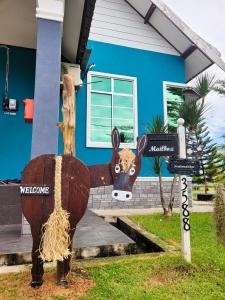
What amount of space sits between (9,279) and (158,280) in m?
1.36

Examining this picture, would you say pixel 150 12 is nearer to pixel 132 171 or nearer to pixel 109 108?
pixel 109 108

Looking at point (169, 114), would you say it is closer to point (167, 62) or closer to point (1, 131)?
point (167, 62)

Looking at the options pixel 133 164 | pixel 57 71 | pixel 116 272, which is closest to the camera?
pixel 133 164

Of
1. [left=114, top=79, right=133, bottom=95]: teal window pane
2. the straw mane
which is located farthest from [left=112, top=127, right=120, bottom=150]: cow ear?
[left=114, top=79, right=133, bottom=95]: teal window pane

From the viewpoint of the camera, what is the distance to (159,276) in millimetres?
2549

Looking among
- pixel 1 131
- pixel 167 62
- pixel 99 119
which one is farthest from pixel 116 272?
pixel 167 62

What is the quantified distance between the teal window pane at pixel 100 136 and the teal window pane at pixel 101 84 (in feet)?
3.67

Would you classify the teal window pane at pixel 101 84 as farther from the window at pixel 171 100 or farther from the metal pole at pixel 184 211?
the metal pole at pixel 184 211

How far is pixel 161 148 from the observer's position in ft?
9.25

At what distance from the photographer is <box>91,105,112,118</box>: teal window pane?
687cm

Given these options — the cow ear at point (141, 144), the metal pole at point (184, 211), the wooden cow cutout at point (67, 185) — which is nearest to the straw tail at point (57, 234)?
the wooden cow cutout at point (67, 185)

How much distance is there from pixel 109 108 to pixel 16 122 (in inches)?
94.8

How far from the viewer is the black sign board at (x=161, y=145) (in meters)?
2.79

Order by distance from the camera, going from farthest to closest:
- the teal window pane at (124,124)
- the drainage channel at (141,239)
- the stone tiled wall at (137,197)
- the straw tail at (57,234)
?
the teal window pane at (124,124)
the stone tiled wall at (137,197)
the drainage channel at (141,239)
the straw tail at (57,234)
